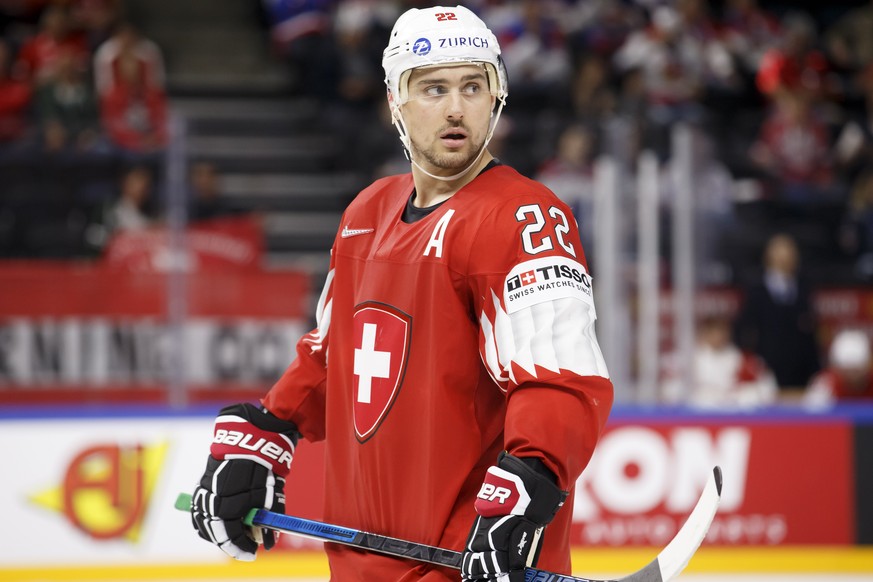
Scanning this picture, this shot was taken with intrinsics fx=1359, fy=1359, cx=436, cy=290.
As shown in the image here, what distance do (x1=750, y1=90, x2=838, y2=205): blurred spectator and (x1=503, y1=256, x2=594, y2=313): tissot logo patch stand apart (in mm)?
5852

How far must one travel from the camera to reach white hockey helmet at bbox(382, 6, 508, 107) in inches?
87.1

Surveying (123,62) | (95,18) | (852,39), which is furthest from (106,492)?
(852,39)

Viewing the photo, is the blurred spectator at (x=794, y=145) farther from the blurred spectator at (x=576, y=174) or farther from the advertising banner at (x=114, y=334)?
the advertising banner at (x=114, y=334)

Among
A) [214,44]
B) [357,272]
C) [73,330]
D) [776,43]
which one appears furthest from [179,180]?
[776,43]

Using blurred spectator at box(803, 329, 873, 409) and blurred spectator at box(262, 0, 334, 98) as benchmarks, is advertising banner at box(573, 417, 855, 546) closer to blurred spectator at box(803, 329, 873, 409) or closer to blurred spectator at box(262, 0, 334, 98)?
blurred spectator at box(803, 329, 873, 409)

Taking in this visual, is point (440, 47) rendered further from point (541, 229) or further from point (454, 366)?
point (454, 366)

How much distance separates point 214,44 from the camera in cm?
1017

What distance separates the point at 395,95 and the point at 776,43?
8.32m

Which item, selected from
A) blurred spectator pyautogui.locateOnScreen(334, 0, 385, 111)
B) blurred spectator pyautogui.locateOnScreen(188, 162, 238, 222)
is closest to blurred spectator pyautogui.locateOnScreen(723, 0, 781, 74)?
blurred spectator pyautogui.locateOnScreen(334, 0, 385, 111)

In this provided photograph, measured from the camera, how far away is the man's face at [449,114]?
221cm

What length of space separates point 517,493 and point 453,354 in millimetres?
299

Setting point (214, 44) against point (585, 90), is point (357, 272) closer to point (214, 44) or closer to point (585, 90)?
point (585, 90)

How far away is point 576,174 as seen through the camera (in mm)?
5574

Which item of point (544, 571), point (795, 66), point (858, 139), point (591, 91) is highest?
point (795, 66)
